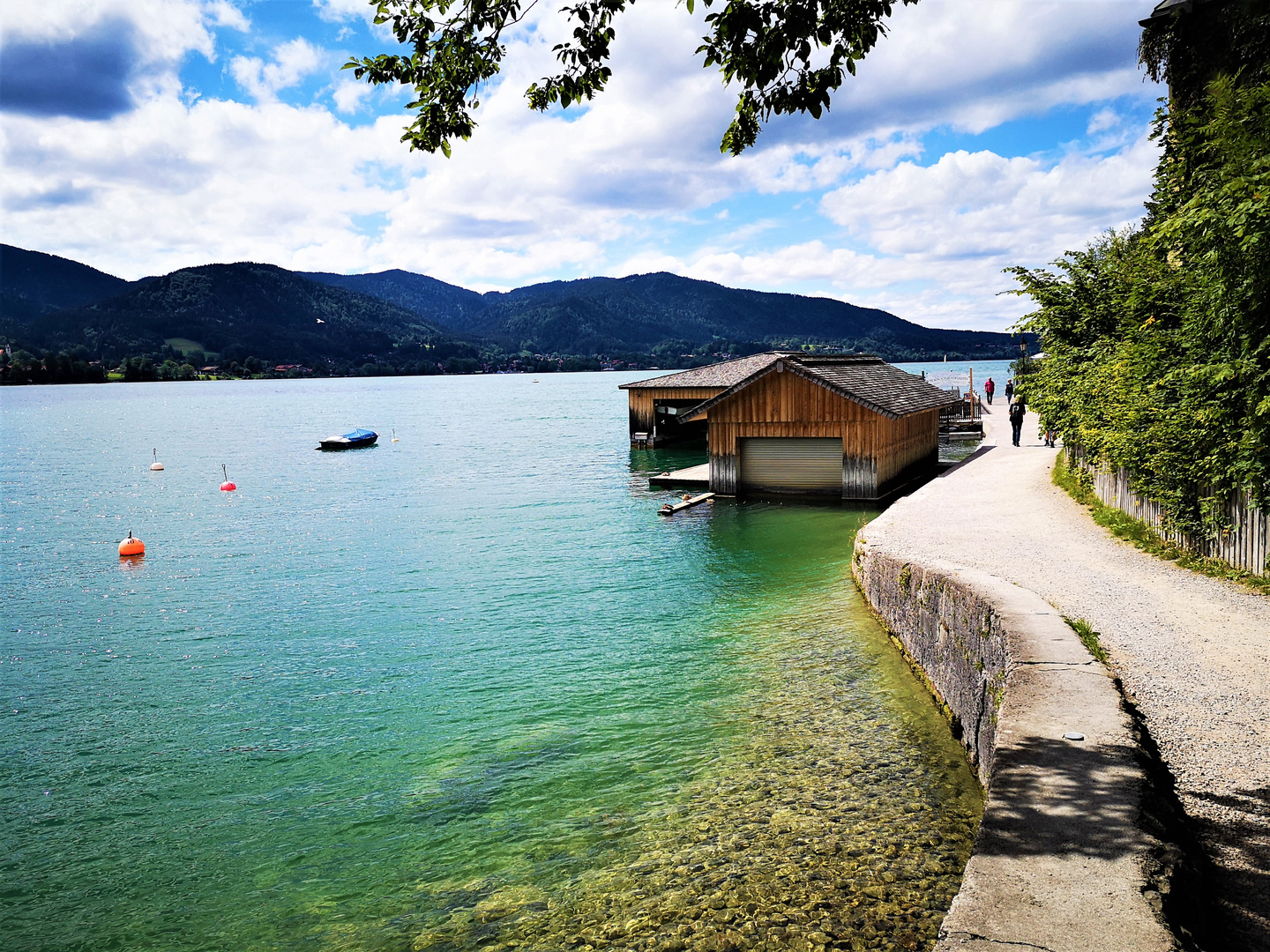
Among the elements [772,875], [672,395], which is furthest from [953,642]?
[672,395]

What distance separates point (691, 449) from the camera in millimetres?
53312

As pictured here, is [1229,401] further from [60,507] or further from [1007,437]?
[60,507]

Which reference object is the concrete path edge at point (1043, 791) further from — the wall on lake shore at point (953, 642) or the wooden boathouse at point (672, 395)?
the wooden boathouse at point (672, 395)

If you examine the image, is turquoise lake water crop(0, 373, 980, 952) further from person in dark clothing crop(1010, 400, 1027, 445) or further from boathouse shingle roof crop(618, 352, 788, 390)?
boathouse shingle roof crop(618, 352, 788, 390)

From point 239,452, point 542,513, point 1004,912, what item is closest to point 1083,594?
point 1004,912

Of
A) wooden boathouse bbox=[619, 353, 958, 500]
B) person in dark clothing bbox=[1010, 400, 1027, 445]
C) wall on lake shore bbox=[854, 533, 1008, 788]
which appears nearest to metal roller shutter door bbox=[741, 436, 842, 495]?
wooden boathouse bbox=[619, 353, 958, 500]

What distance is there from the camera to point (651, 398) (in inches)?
1982

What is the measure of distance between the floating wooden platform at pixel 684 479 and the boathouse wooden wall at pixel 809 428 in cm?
292

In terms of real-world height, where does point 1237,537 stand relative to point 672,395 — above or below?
below

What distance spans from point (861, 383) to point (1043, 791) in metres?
25.9

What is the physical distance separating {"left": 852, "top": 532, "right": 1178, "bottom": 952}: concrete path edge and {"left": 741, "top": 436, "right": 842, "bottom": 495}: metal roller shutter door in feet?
60.7

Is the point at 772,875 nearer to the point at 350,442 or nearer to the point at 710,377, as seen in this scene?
the point at 710,377

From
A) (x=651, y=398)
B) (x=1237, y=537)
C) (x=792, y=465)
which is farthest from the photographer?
(x=651, y=398)

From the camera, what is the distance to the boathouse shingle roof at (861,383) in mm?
27953
